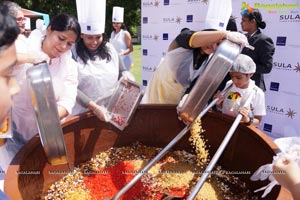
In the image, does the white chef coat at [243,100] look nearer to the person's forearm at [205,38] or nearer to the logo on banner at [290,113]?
the person's forearm at [205,38]

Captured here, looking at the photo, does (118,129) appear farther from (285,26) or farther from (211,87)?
(285,26)

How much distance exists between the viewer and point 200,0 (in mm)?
3316

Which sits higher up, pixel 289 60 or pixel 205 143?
pixel 289 60

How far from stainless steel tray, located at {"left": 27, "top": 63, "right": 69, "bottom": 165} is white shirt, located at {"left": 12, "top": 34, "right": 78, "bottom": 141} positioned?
362 millimetres

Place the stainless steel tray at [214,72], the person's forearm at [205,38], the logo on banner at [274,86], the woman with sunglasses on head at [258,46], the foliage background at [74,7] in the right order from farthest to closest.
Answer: the foliage background at [74,7]
the logo on banner at [274,86]
the woman with sunglasses on head at [258,46]
the person's forearm at [205,38]
the stainless steel tray at [214,72]

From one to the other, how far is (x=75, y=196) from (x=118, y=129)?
500 mm

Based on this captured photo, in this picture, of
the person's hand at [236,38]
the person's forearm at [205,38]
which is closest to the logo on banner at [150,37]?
the person's forearm at [205,38]

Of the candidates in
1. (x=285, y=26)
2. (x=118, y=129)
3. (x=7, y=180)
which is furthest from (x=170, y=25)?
(x=7, y=180)

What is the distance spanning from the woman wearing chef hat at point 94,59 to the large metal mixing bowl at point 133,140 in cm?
20

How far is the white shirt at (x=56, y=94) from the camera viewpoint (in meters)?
1.28

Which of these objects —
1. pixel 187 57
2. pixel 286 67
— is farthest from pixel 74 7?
pixel 187 57

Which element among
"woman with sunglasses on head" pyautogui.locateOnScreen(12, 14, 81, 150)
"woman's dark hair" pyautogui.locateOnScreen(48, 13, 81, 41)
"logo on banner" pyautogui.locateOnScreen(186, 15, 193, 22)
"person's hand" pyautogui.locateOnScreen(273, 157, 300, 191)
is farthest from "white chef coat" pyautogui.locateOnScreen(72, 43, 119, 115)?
"logo on banner" pyautogui.locateOnScreen(186, 15, 193, 22)

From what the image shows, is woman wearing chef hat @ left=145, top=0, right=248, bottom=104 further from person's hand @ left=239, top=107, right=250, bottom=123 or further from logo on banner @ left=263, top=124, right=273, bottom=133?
logo on banner @ left=263, top=124, right=273, bottom=133

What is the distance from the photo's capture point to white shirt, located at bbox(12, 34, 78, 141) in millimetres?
1279
